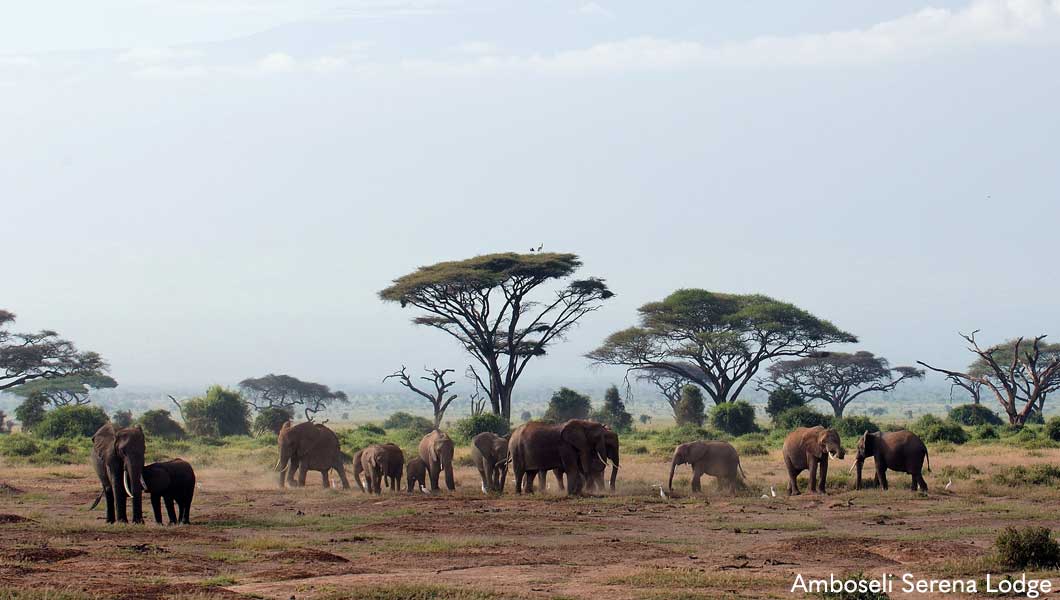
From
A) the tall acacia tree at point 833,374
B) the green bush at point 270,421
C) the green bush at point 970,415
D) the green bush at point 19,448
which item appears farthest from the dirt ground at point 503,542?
the tall acacia tree at point 833,374

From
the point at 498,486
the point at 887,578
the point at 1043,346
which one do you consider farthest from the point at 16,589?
the point at 1043,346

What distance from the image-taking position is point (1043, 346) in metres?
76.5

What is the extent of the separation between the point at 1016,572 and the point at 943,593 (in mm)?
1601

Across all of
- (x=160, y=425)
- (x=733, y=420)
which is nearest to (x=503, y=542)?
(x=160, y=425)

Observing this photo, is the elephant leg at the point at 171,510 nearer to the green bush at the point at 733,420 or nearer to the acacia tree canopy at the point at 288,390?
the green bush at the point at 733,420

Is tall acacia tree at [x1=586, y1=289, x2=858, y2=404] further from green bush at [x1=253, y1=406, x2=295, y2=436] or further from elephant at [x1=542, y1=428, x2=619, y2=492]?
elephant at [x1=542, y1=428, x2=619, y2=492]

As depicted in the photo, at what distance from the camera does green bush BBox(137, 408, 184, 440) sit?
174ft

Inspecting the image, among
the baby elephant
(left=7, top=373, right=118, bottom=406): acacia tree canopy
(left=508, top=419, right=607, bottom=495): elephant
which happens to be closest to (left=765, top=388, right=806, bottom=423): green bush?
(left=7, top=373, right=118, bottom=406): acacia tree canopy

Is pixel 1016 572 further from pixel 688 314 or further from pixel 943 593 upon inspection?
pixel 688 314

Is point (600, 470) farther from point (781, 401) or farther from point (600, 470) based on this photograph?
point (781, 401)

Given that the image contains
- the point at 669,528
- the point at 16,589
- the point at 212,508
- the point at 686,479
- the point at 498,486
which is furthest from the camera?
the point at 686,479

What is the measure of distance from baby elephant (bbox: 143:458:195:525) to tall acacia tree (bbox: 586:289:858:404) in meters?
43.4

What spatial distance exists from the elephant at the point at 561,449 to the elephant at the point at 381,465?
9.42ft

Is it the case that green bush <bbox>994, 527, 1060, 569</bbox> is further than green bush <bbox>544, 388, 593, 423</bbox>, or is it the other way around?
green bush <bbox>544, 388, 593, 423</bbox>
